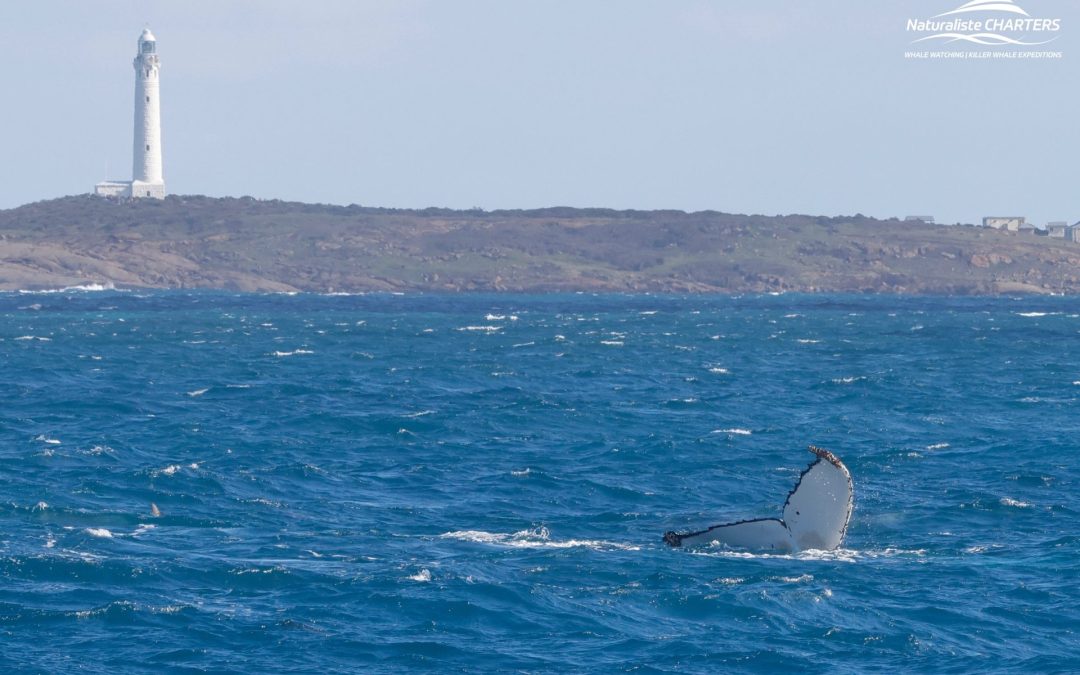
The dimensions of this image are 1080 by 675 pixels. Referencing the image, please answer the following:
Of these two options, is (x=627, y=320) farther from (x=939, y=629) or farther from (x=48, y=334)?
(x=939, y=629)

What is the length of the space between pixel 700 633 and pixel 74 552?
55.4ft

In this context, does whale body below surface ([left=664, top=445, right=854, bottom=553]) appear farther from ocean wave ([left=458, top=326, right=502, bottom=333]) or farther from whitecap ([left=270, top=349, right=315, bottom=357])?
ocean wave ([left=458, top=326, right=502, bottom=333])

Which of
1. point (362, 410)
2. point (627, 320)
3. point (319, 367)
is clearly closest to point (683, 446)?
point (362, 410)

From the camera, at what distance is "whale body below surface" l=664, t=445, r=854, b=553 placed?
40625mm

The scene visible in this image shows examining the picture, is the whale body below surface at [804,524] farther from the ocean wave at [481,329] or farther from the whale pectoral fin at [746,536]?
the ocean wave at [481,329]

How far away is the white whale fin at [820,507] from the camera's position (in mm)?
40438

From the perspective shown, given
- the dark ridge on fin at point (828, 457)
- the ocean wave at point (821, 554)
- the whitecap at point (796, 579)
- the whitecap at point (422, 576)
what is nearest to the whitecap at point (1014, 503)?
the ocean wave at point (821, 554)


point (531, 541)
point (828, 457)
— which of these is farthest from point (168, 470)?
point (828, 457)

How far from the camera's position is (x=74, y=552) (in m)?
40.3

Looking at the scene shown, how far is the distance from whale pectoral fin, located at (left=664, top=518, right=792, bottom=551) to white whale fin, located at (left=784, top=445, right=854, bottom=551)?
0.99ft

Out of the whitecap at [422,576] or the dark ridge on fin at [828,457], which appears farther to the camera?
the dark ridge on fin at [828,457]

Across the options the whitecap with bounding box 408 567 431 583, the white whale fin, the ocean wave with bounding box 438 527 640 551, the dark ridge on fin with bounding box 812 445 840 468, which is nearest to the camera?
the whitecap with bounding box 408 567 431 583

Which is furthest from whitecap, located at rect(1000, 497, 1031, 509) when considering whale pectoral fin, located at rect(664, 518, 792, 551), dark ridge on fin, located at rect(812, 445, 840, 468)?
dark ridge on fin, located at rect(812, 445, 840, 468)

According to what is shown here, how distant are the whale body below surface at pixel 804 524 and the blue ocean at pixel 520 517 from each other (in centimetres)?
63
